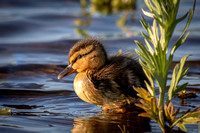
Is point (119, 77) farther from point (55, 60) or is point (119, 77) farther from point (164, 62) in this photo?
point (55, 60)

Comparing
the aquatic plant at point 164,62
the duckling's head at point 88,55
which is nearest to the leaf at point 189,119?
the aquatic plant at point 164,62

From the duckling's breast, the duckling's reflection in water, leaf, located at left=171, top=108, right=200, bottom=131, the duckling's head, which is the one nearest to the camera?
leaf, located at left=171, top=108, right=200, bottom=131

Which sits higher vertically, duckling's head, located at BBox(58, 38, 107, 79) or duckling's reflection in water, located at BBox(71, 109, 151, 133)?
duckling's head, located at BBox(58, 38, 107, 79)

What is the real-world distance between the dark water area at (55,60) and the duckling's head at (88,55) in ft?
1.79

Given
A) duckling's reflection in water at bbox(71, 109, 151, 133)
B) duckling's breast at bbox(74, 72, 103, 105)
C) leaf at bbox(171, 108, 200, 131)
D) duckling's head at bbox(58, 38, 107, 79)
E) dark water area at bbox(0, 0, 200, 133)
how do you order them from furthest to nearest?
1. duckling's head at bbox(58, 38, 107, 79)
2. duckling's breast at bbox(74, 72, 103, 105)
3. dark water area at bbox(0, 0, 200, 133)
4. duckling's reflection in water at bbox(71, 109, 151, 133)
5. leaf at bbox(171, 108, 200, 131)

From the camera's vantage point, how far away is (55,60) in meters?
8.35

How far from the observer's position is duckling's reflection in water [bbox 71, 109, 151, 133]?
14.3ft

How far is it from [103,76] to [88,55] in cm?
44

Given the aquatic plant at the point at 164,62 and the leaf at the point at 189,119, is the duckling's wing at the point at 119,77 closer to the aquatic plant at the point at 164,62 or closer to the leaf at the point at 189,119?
the aquatic plant at the point at 164,62

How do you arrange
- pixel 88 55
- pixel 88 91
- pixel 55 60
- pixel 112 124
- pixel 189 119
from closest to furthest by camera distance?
pixel 189 119, pixel 112 124, pixel 88 91, pixel 88 55, pixel 55 60

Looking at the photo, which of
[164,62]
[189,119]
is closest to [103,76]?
[164,62]

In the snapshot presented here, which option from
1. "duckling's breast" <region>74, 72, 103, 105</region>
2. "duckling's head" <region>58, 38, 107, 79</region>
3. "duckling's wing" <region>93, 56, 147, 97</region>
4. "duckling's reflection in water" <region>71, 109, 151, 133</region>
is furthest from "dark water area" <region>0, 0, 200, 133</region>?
"duckling's head" <region>58, 38, 107, 79</region>

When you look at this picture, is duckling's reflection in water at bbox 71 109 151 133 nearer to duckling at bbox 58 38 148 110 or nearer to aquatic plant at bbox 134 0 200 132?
duckling at bbox 58 38 148 110

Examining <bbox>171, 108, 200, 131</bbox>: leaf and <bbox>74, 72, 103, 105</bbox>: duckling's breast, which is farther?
<bbox>74, 72, 103, 105</bbox>: duckling's breast
